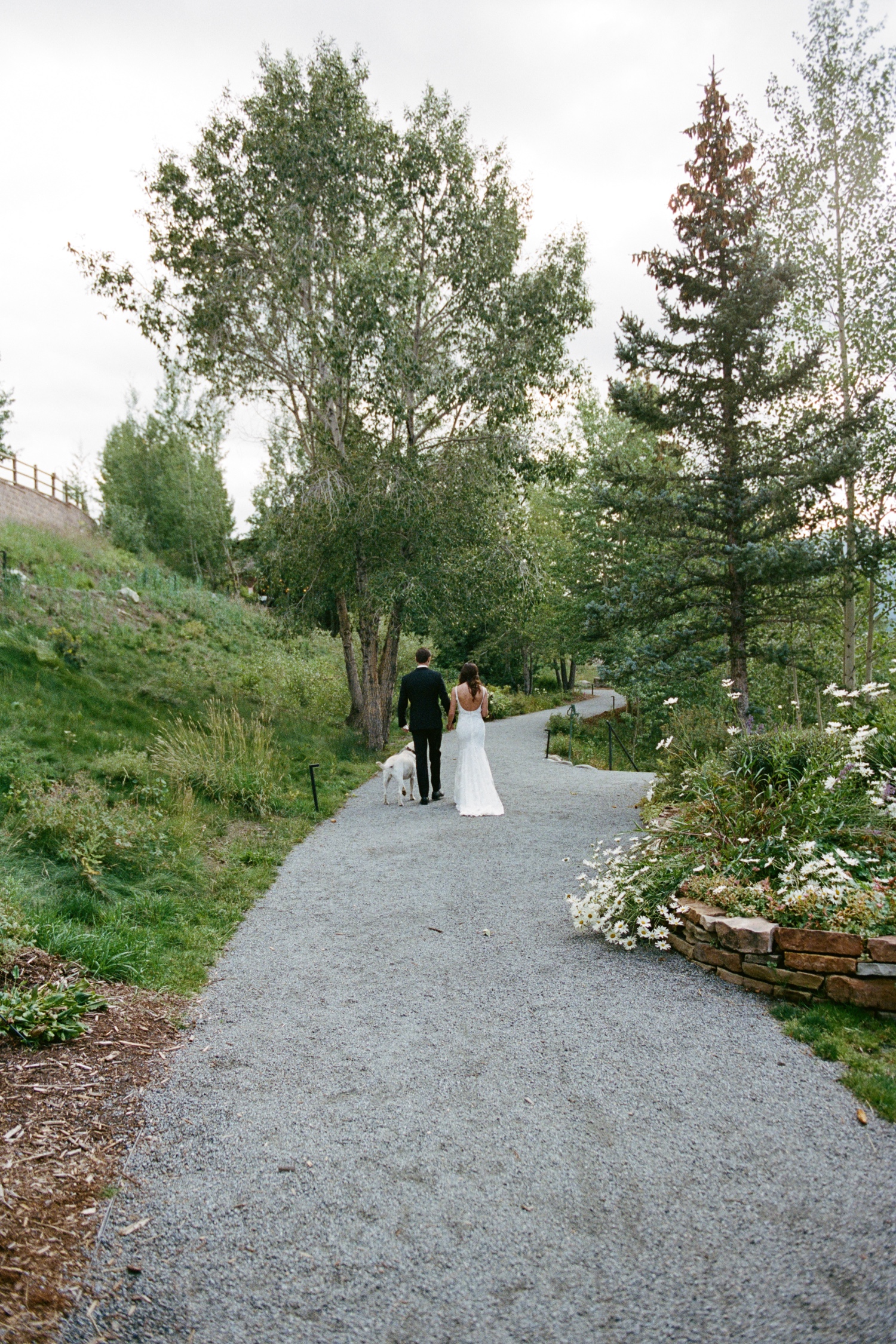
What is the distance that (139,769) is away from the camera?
24.8 feet

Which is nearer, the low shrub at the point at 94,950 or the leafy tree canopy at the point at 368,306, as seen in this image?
the low shrub at the point at 94,950

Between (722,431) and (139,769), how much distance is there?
476 inches

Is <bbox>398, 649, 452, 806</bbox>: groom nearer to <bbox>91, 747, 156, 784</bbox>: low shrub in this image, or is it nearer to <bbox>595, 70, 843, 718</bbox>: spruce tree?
<bbox>91, 747, 156, 784</bbox>: low shrub

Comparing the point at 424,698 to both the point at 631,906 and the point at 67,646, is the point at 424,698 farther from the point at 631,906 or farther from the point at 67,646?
the point at 67,646

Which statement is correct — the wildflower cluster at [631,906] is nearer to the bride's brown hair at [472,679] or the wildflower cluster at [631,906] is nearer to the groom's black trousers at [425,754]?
the bride's brown hair at [472,679]

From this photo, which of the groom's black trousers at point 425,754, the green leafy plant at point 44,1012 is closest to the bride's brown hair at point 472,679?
the groom's black trousers at point 425,754

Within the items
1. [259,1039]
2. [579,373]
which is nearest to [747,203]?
[579,373]

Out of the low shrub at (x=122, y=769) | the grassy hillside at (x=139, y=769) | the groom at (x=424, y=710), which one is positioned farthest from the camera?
the groom at (x=424, y=710)

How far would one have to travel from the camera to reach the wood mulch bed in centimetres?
218

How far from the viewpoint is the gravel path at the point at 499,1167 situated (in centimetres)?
211

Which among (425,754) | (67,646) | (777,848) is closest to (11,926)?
(777,848)

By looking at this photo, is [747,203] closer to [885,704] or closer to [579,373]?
[579,373]

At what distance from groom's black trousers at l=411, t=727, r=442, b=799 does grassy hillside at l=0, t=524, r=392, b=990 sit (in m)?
1.21

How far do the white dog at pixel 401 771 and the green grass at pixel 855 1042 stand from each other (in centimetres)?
634
